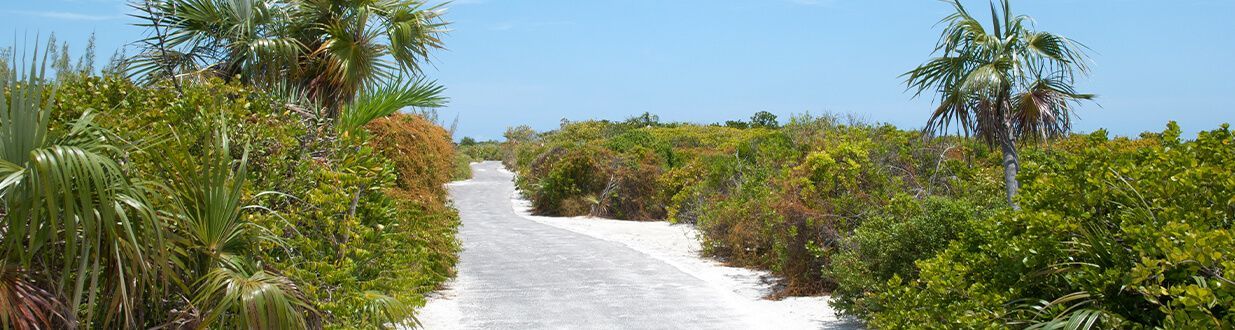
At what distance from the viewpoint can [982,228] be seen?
21.2 feet

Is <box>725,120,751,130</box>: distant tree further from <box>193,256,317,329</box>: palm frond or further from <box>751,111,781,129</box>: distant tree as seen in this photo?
<box>193,256,317,329</box>: palm frond

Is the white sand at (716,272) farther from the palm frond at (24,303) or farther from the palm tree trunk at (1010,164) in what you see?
the palm frond at (24,303)

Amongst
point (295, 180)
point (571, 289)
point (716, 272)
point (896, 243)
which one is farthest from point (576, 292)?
point (295, 180)

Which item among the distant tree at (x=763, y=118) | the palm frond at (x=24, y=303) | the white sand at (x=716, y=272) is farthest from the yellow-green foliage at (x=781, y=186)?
the distant tree at (x=763, y=118)

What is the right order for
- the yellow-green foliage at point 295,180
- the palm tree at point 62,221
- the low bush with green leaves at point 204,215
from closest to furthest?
the palm tree at point 62,221
the low bush with green leaves at point 204,215
the yellow-green foliage at point 295,180

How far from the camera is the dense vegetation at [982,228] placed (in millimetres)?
4910

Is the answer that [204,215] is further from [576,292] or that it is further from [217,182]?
[576,292]

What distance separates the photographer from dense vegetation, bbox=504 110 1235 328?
491 cm

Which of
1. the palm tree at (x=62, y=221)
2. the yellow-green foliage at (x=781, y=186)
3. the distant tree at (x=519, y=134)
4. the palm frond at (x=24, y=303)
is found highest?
the distant tree at (x=519, y=134)

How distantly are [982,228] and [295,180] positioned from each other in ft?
15.2

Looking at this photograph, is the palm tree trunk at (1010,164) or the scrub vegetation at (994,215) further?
the palm tree trunk at (1010,164)

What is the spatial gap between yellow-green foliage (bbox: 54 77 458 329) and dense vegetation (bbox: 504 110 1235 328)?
13.2 ft

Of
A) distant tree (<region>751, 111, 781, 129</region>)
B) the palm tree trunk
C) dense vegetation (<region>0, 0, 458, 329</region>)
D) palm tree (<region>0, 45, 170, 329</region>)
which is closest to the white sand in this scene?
the palm tree trunk

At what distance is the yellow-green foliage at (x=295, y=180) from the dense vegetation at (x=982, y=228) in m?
4.02
